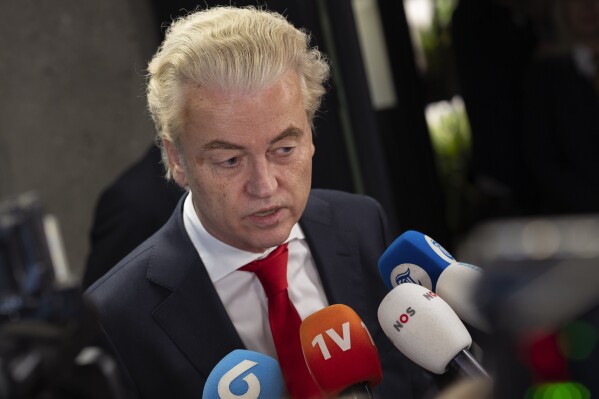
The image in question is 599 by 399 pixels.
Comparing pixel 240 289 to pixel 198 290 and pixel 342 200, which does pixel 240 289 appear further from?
pixel 342 200

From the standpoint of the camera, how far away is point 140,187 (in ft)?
6.06

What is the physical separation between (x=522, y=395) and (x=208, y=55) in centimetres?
74

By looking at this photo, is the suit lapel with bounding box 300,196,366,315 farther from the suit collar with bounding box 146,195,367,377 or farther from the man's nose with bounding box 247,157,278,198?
the man's nose with bounding box 247,157,278,198

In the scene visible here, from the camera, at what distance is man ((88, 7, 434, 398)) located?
142cm

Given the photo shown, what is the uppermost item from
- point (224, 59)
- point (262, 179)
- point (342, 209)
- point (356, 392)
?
point (224, 59)

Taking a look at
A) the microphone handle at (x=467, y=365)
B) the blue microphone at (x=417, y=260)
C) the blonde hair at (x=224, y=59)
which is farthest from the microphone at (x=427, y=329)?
the blonde hair at (x=224, y=59)

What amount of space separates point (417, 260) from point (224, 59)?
1.30 ft

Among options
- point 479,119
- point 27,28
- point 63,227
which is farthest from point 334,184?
point 479,119

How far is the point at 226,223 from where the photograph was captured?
1488mm

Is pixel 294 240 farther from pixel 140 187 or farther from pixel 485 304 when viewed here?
pixel 485 304

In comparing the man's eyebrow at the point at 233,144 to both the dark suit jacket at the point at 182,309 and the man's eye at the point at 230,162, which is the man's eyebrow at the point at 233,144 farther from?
the dark suit jacket at the point at 182,309

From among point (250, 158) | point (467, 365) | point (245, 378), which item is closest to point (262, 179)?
point (250, 158)

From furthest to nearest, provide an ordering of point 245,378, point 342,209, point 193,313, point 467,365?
1. point 342,209
2. point 193,313
3. point 245,378
4. point 467,365

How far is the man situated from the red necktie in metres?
0.02
